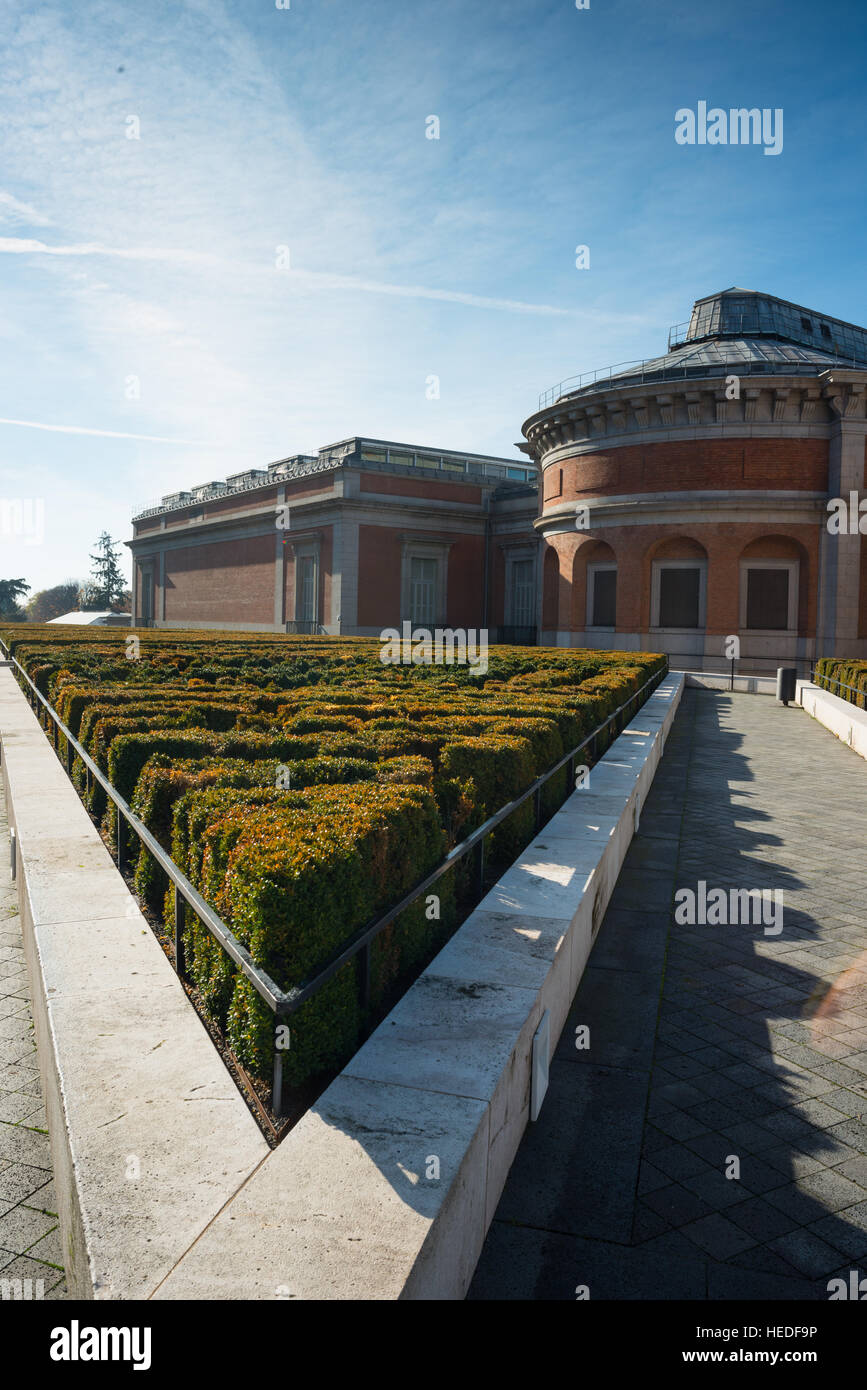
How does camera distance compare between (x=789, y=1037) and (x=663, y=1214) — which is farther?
(x=789, y=1037)

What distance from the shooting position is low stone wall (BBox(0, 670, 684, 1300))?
2.12 m

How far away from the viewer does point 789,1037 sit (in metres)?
4.34

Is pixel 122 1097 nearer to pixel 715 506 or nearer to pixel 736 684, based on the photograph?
pixel 736 684

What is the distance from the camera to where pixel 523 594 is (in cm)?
4003

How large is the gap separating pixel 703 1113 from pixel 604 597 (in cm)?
3031

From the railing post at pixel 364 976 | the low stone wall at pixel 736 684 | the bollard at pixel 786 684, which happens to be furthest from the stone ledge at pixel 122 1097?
the low stone wall at pixel 736 684

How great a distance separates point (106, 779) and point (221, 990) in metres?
2.88

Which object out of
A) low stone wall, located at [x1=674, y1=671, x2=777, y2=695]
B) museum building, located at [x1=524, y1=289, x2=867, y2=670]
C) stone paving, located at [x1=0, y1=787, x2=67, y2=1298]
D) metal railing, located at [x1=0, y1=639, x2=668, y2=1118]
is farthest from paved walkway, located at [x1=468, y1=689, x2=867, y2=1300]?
museum building, located at [x1=524, y1=289, x2=867, y2=670]

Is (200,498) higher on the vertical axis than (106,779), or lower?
Result: higher

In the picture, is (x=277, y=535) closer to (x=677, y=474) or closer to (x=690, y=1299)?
(x=677, y=474)

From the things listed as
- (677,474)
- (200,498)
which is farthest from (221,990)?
(200,498)

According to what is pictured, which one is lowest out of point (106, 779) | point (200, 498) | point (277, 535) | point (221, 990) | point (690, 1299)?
point (690, 1299)

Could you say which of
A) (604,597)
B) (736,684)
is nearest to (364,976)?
(736,684)

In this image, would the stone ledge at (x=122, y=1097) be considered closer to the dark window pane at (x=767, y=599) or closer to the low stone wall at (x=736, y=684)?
the low stone wall at (x=736, y=684)
